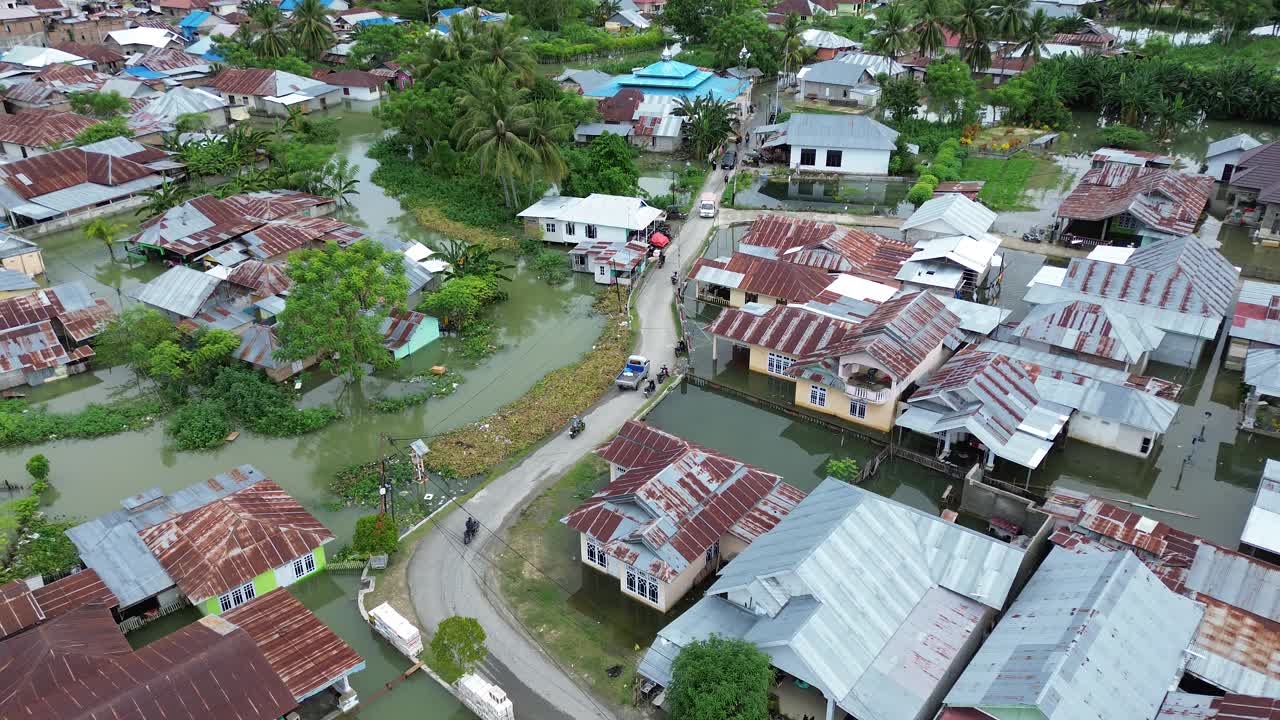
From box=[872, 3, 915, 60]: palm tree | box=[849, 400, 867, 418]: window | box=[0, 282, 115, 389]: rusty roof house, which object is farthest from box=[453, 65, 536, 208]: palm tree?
box=[872, 3, 915, 60]: palm tree

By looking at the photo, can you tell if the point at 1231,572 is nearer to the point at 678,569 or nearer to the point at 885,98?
the point at 678,569

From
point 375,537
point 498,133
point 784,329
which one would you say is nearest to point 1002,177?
point 784,329

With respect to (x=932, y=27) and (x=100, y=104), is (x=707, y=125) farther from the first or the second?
(x=100, y=104)

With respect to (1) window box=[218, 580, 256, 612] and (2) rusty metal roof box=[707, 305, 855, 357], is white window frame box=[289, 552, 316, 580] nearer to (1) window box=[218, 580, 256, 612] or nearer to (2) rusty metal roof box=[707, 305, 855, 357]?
(1) window box=[218, 580, 256, 612]

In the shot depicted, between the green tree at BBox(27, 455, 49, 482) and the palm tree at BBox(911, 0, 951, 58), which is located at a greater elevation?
the palm tree at BBox(911, 0, 951, 58)

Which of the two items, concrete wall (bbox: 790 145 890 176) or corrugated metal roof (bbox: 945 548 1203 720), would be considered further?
concrete wall (bbox: 790 145 890 176)

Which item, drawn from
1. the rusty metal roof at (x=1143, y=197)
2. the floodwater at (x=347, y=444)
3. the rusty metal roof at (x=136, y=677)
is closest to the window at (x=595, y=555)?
the floodwater at (x=347, y=444)
